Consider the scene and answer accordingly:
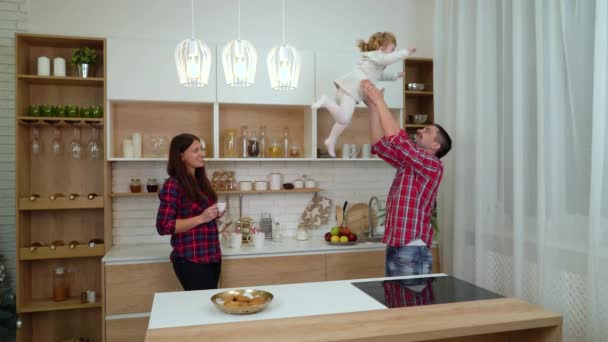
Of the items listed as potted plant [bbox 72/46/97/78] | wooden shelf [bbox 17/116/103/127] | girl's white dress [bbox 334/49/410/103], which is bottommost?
wooden shelf [bbox 17/116/103/127]

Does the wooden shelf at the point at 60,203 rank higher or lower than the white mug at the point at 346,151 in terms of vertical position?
lower

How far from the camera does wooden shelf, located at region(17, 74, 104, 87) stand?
3.53 m

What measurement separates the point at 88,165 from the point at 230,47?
218 cm

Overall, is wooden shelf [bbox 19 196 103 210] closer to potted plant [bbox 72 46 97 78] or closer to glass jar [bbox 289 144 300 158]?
potted plant [bbox 72 46 97 78]

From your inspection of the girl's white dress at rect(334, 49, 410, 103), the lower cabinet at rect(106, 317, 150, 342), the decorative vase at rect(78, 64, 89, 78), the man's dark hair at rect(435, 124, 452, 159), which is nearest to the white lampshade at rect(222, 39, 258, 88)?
the girl's white dress at rect(334, 49, 410, 103)

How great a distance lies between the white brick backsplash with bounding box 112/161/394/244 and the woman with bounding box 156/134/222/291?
1104 millimetres

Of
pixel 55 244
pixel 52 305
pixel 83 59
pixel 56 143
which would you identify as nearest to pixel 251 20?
pixel 83 59

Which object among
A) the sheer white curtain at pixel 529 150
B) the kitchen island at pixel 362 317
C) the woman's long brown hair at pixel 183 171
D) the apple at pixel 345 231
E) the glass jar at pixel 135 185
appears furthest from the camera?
the apple at pixel 345 231

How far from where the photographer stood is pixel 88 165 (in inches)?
153

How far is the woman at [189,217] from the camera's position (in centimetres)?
287

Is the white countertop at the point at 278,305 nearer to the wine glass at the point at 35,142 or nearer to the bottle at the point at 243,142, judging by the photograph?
the bottle at the point at 243,142

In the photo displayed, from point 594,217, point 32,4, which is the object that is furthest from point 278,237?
point 32,4

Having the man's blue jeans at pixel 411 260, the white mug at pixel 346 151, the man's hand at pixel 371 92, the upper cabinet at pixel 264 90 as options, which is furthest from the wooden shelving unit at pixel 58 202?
the man's blue jeans at pixel 411 260

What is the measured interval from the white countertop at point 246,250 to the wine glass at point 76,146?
30.9 inches
